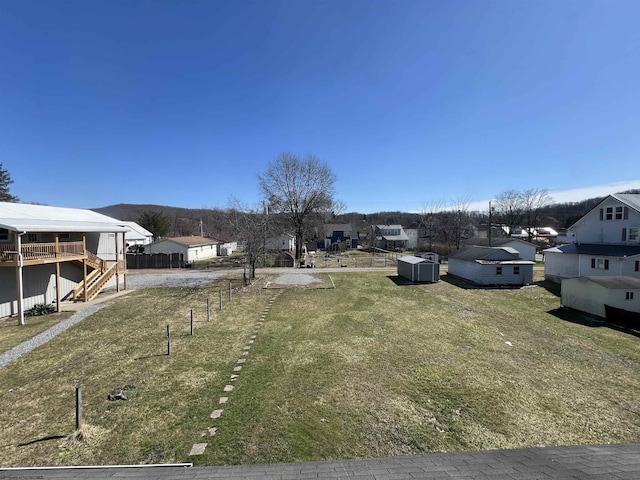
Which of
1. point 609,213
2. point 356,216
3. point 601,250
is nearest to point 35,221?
point 601,250

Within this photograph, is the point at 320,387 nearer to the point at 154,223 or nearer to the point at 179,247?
the point at 179,247

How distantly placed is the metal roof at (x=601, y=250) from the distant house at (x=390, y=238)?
32871mm

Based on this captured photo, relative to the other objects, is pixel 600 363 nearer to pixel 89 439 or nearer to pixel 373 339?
pixel 373 339

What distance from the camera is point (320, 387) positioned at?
25.4 ft

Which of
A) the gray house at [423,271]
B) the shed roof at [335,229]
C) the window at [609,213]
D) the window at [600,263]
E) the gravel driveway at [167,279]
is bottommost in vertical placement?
the gravel driveway at [167,279]

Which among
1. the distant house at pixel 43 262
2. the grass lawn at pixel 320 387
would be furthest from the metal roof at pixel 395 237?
the distant house at pixel 43 262

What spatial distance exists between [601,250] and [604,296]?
331 inches

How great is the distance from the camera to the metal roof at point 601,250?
19844 millimetres

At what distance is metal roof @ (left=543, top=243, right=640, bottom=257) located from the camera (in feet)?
65.1

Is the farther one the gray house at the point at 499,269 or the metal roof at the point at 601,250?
the gray house at the point at 499,269

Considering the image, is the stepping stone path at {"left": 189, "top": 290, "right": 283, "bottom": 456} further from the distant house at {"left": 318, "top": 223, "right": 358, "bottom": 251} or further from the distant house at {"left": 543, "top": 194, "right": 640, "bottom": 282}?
the distant house at {"left": 318, "top": 223, "right": 358, "bottom": 251}

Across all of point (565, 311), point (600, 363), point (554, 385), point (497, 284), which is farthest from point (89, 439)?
point (497, 284)

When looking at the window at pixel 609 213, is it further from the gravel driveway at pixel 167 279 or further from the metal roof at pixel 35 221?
the metal roof at pixel 35 221

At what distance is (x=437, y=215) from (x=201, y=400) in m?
67.8
